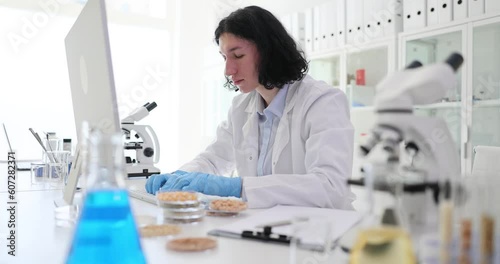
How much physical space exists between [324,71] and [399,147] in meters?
3.10

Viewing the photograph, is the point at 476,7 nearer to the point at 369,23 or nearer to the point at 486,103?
the point at 486,103

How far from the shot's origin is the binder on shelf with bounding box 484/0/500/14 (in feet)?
7.44

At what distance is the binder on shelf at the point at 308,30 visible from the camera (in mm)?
3301

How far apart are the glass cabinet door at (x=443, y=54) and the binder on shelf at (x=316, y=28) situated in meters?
0.73

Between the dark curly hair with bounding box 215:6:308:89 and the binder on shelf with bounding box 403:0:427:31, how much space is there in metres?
1.34

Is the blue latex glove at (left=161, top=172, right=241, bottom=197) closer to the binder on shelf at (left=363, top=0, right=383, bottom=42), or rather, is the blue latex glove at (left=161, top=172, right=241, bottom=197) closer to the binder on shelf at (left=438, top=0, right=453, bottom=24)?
the binder on shelf at (left=438, top=0, right=453, bottom=24)

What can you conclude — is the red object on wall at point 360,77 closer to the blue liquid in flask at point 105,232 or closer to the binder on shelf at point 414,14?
the binder on shelf at point 414,14

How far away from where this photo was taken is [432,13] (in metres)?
2.58

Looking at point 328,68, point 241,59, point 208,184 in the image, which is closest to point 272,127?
point 241,59

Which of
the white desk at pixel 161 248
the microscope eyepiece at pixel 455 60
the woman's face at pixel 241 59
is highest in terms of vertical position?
the woman's face at pixel 241 59

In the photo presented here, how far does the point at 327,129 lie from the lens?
1.39m

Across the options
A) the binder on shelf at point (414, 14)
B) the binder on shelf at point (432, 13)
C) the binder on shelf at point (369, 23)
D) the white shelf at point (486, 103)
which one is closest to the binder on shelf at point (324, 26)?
the binder on shelf at point (369, 23)

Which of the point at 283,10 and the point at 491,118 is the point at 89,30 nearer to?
the point at 491,118

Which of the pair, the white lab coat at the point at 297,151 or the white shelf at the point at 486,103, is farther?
the white shelf at the point at 486,103
